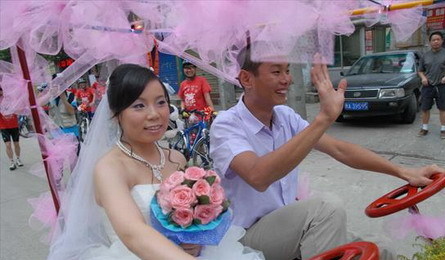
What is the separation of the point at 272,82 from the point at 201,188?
0.57 metres

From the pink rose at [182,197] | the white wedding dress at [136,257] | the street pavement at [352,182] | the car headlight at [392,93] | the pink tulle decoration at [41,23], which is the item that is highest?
the pink tulle decoration at [41,23]

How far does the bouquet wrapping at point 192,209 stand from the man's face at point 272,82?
479mm

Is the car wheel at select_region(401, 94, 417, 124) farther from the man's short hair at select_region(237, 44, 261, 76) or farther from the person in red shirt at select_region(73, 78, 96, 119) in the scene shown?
the man's short hair at select_region(237, 44, 261, 76)

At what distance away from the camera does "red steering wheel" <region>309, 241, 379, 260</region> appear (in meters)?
1.26

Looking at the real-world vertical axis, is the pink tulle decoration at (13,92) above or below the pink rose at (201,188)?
above

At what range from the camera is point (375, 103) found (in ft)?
25.9

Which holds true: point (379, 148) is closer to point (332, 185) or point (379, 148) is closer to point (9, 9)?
point (332, 185)

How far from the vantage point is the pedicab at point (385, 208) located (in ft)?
4.32

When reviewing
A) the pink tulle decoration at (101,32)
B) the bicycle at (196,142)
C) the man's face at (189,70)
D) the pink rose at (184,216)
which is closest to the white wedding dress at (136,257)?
the pink rose at (184,216)

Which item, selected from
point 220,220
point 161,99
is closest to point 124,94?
point 161,99

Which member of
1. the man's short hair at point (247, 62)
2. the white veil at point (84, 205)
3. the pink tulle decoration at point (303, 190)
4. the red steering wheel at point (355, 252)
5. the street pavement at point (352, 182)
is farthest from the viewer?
the street pavement at point (352, 182)

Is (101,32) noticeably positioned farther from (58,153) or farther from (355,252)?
(355,252)

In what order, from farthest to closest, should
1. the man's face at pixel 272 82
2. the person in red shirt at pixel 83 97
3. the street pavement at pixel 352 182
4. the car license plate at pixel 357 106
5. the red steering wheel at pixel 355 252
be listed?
the person in red shirt at pixel 83 97, the car license plate at pixel 357 106, the street pavement at pixel 352 182, the man's face at pixel 272 82, the red steering wheel at pixel 355 252

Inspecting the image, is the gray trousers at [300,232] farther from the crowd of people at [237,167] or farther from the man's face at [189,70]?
the man's face at [189,70]
